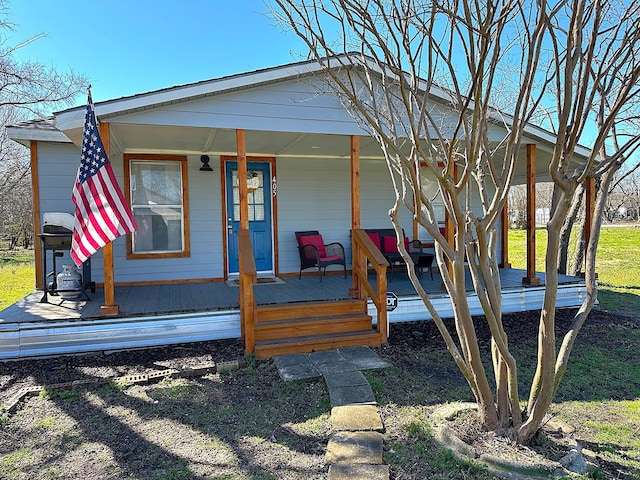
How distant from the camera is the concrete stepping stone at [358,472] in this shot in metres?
2.21

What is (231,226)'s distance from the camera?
7.01 m

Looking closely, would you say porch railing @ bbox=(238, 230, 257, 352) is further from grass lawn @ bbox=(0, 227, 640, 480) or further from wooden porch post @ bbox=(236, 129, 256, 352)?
grass lawn @ bbox=(0, 227, 640, 480)

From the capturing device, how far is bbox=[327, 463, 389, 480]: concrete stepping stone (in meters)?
2.21

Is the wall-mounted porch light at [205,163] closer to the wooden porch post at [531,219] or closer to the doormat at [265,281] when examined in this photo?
the doormat at [265,281]

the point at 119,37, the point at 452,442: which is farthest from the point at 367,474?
A: the point at 119,37

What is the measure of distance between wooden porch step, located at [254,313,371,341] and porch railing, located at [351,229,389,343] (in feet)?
0.62

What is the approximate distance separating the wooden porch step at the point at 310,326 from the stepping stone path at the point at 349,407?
32 cm

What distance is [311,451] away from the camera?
256 centimetres

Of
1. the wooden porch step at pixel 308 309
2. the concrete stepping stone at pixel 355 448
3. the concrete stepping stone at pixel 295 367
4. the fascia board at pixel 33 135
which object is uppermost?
the fascia board at pixel 33 135

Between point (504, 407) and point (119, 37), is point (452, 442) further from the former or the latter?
point (119, 37)

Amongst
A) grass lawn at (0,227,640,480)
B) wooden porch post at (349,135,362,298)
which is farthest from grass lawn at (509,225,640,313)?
wooden porch post at (349,135,362,298)

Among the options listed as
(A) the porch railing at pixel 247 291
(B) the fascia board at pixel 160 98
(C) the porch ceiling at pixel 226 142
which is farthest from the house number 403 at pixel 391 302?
(B) the fascia board at pixel 160 98

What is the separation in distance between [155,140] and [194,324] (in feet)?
8.90

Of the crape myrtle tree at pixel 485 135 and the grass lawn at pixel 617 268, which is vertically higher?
the crape myrtle tree at pixel 485 135
